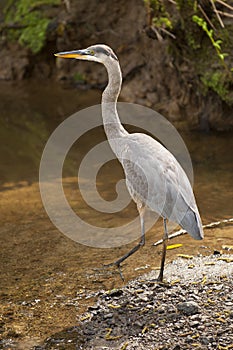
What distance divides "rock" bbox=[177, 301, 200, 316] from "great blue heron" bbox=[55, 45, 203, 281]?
52 centimetres

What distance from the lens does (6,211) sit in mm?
6789

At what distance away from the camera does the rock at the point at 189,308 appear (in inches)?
167

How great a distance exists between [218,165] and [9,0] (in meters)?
7.64

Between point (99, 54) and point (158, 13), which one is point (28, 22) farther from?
point (99, 54)

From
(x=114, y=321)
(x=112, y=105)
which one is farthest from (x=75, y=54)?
(x=114, y=321)

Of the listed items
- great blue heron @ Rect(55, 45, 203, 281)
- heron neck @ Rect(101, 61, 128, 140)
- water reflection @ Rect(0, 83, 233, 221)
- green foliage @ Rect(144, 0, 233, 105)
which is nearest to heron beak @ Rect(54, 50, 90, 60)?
great blue heron @ Rect(55, 45, 203, 281)

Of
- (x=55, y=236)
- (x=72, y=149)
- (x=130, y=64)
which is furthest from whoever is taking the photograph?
(x=130, y=64)

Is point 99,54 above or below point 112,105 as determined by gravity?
above

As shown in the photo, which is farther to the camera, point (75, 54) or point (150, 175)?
point (75, 54)

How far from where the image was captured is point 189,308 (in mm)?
4258

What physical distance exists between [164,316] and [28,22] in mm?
9582

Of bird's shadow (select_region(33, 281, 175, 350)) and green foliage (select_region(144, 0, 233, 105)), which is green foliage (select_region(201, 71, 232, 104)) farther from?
bird's shadow (select_region(33, 281, 175, 350))

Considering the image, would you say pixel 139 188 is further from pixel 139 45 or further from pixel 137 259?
pixel 139 45

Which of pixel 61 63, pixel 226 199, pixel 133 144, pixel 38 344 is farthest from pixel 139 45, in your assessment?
pixel 38 344
